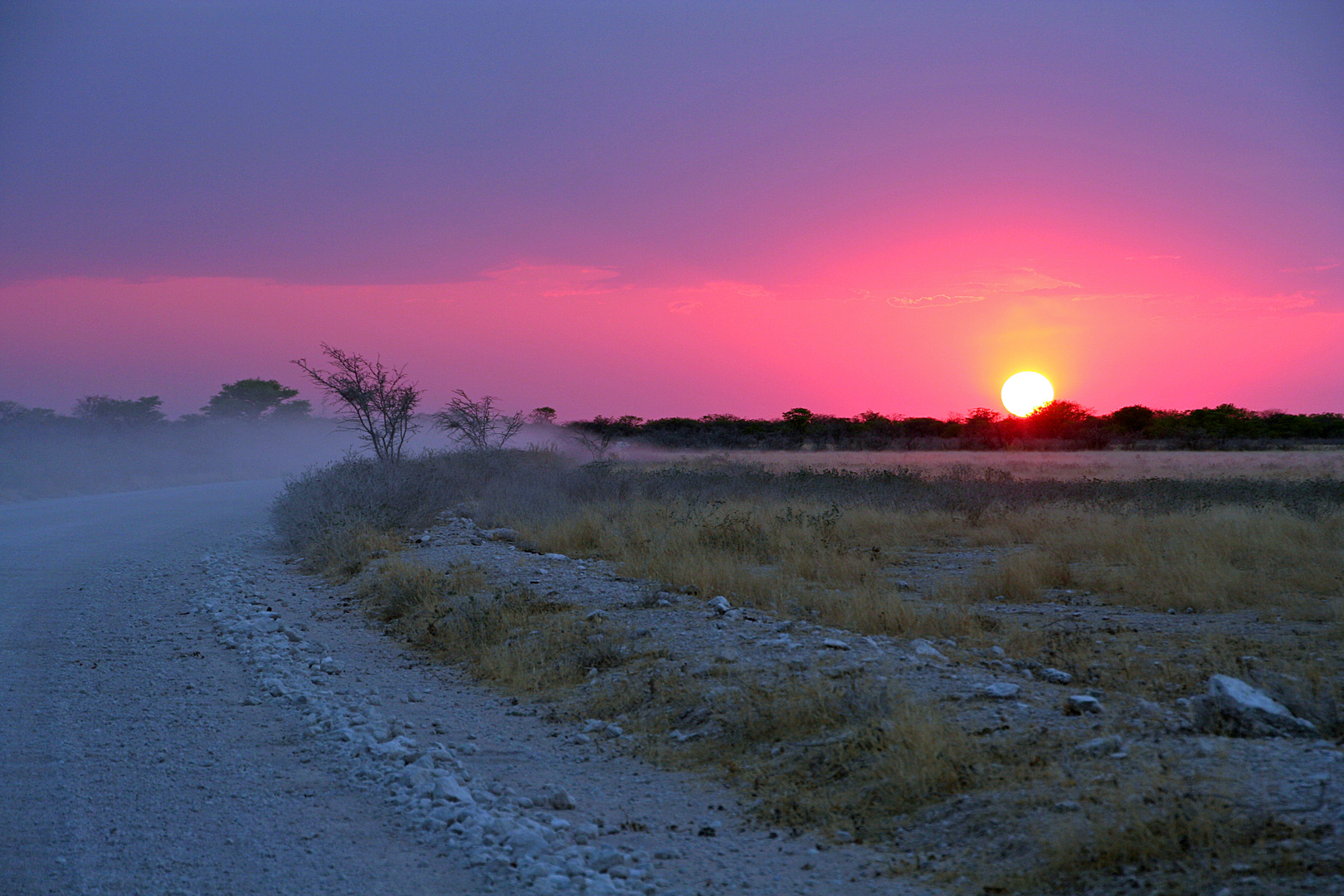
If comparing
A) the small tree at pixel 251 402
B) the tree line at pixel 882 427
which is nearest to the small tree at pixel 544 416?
the tree line at pixel 882 427

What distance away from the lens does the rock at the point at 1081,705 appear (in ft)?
16.9

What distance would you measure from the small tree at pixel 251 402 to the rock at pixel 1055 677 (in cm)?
7066

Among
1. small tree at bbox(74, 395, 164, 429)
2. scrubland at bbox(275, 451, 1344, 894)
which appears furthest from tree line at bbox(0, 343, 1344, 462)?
scrubland at bbox(275, 451, 1344, 894)

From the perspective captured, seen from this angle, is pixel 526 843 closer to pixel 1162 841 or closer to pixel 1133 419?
pixel 1162 841

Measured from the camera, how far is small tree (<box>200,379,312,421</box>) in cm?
6889

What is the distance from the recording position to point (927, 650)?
666cm

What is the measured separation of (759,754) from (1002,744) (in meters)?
1.32

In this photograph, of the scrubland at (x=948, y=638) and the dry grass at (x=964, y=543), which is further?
the dry grass at (x=964, y=543)

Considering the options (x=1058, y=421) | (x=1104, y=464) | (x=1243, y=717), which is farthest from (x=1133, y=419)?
(x=1243, y=717)

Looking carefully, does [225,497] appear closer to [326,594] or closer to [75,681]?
[326,594]

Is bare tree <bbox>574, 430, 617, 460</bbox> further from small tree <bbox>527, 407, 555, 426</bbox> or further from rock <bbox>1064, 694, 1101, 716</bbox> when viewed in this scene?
rock <bbox>1064, 694, 1101, 716</bbox>

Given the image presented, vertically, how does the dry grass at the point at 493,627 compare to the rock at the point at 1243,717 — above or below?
below

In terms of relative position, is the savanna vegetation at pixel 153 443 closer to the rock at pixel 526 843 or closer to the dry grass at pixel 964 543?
the dry grass at pixel 964 543

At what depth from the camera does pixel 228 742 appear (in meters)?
5.33
